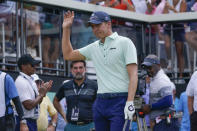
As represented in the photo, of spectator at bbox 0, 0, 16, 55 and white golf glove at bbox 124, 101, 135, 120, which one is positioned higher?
spectator at bbox 0, 0, 16, 55

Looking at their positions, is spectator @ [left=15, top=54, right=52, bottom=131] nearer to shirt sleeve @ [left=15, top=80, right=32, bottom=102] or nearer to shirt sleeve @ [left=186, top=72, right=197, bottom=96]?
shirt sleeve @ [left=15, top=80, right=32, bottom=102]

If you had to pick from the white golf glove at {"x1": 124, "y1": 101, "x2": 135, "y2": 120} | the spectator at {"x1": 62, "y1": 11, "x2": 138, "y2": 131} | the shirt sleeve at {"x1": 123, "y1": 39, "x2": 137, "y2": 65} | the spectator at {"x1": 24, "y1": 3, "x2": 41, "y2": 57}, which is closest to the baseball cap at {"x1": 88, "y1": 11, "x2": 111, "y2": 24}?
the spectator at {"x1": 62, "y1": 11, "x2": 138, "y2": 131}

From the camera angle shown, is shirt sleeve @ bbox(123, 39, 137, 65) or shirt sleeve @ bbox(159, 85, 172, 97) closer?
shirt sleeve @ bbox(123, 39, 137, 65)

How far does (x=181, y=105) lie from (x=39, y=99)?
415 cm

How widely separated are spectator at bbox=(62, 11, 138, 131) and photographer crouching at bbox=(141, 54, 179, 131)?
95.6 inches

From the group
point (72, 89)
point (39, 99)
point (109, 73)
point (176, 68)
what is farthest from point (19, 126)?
point (176, 68)

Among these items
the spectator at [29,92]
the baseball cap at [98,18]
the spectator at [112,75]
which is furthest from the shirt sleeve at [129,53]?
the spectator at [29,92]

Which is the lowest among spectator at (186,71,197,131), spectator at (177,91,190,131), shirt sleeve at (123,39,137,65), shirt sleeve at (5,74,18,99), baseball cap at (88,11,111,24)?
spectator at (177,91,190,131)

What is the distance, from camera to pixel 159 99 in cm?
939

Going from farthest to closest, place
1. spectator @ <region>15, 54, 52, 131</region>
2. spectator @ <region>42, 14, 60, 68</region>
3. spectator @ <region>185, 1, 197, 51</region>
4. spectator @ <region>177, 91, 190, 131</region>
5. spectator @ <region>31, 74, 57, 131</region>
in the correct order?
1. spectator @ <region>185, 1, 197, 51</region>
2. spectator @ <region>42, 14, 60, 68</region>
3. spectator @ <region>177, 91, 190, 131</region>
4. spectator @ <region>31, 74, 57, 131</region>
5. spectator @ <region>15, 54, 52, 131</region>

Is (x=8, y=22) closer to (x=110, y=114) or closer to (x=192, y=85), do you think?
(x=192, y=85)

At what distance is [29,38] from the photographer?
12234 millimetres

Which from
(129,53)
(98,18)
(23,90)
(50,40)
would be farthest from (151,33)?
(129,53)

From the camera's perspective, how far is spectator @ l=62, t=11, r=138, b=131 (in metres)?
6.80
